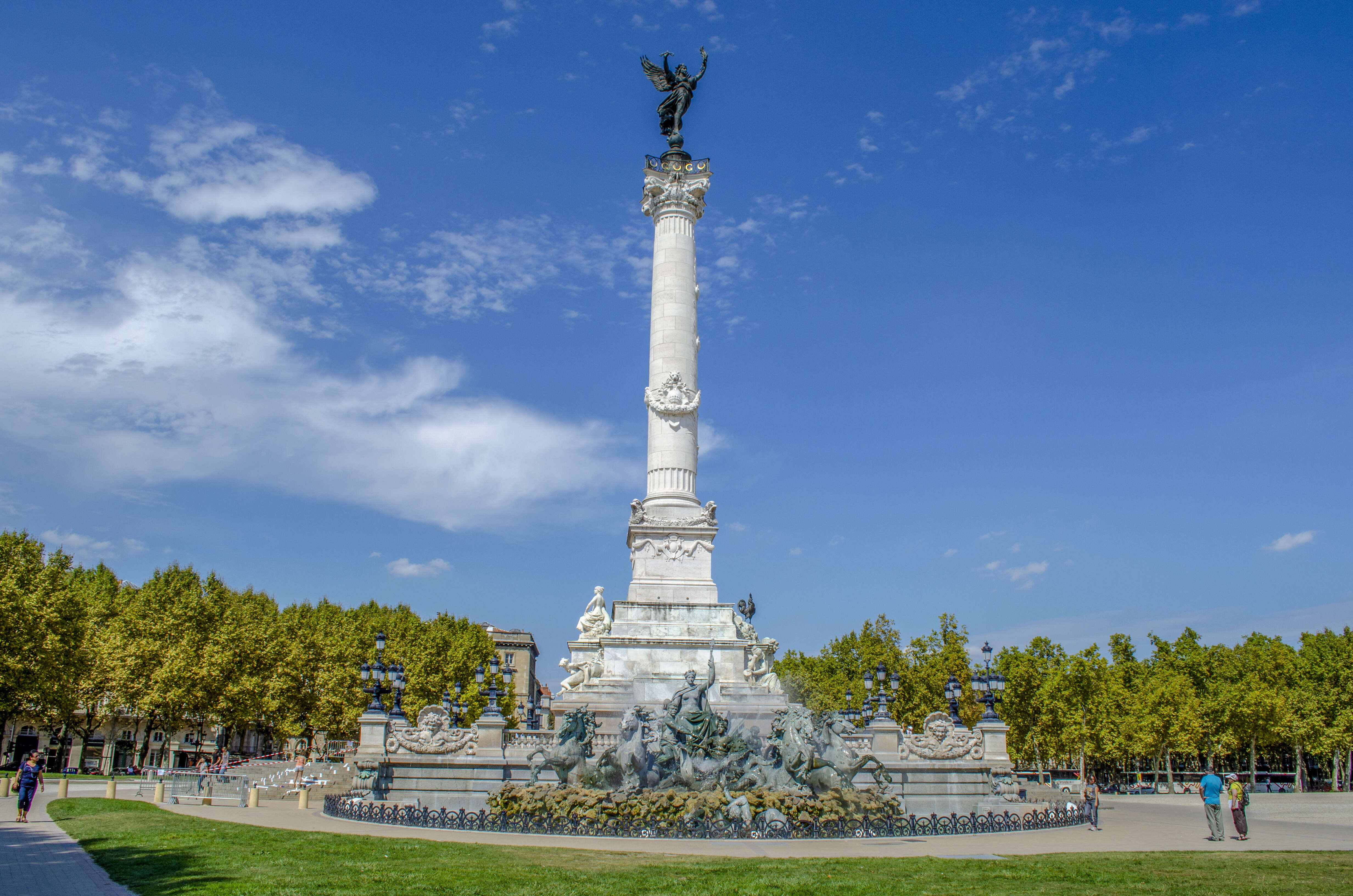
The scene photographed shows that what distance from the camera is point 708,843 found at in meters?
18.0

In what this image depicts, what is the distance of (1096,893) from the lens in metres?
12.2

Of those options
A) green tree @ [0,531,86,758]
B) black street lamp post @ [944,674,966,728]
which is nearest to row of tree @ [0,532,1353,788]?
green tree @ [0,531,86,758]

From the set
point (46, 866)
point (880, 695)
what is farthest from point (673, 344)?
point (46, 866)

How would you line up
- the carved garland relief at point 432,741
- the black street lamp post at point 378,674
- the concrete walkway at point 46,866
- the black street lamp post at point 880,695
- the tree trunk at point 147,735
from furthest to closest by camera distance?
the tree trunk at point 147,735
the black street lamp post at point 880,695
the black street lamp post at point 378,674
the carved garland relief at point 432,741
the concrete walkway at point 46,866

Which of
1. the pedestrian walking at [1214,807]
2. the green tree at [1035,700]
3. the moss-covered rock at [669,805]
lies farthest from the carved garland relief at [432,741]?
the green tree at [1035,700]

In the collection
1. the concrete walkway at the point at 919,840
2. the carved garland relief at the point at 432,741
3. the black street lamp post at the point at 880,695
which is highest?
the black street lamp post at the point at 880,695

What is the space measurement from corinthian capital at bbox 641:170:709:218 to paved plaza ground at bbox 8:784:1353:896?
87.9ft

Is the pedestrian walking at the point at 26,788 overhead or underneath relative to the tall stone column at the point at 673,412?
underneath

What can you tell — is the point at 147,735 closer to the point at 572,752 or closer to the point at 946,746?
the point at 572,752

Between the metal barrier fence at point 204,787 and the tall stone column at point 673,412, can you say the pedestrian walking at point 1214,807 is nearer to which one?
the tall stone column at point 673,412

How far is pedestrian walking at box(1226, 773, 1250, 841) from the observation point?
68.3 feet

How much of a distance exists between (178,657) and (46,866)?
1311 inches

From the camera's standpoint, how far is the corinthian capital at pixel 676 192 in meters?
39.8

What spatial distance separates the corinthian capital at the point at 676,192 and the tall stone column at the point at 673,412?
0.03 m
